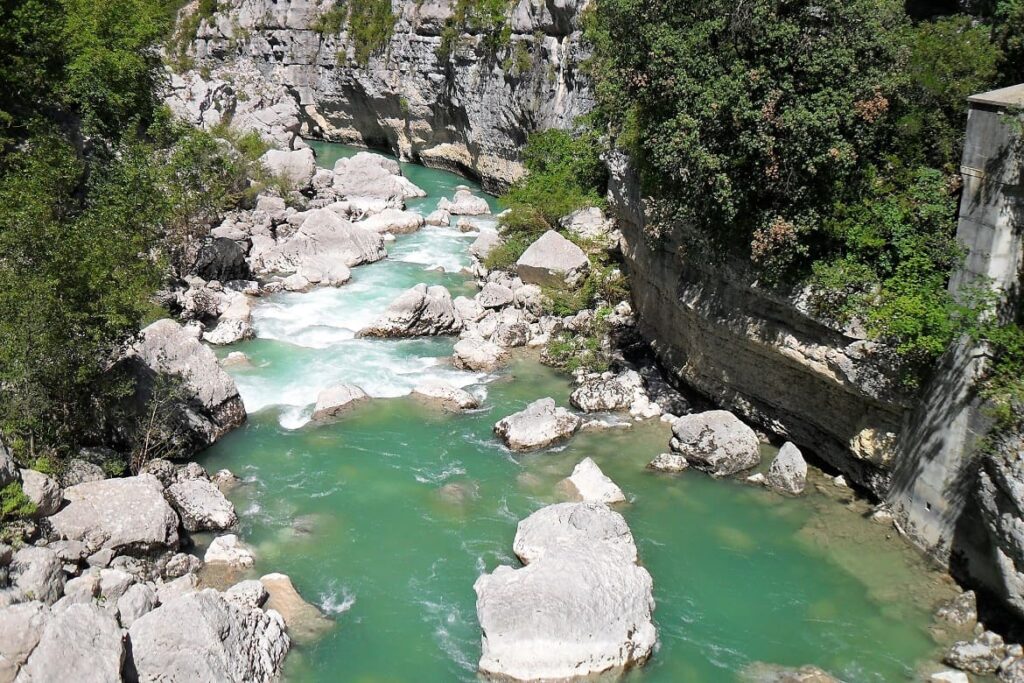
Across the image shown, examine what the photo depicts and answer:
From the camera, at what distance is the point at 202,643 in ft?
38.2

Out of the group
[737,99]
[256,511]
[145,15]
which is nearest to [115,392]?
[256,511]

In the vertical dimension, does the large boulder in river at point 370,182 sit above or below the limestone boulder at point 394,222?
above

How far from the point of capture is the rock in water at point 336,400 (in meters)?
20.2

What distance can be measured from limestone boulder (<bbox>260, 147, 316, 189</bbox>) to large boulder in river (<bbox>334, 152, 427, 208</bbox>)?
155 centimetres


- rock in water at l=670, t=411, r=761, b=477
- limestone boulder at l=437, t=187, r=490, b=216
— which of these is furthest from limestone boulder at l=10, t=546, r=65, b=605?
limestone boulder at l=437, t=187, r=490, b=216

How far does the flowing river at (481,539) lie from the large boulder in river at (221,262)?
663 cm

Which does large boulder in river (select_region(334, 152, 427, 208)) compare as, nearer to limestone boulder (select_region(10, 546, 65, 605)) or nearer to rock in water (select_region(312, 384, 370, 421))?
rock in water (select_region(312, 384, 370, 421))

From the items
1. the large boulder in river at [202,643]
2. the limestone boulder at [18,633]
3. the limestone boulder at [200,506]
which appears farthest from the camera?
the limestone boulder at [200,506]

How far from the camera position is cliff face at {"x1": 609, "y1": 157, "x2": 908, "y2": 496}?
16.3 m

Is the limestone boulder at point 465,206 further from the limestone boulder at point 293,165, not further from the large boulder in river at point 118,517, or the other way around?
the large boulder in river at point 118,517

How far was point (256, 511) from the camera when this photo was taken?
54.4 ft

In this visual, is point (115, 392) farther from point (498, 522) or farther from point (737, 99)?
point (737, 99)

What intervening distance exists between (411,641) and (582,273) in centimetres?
1488

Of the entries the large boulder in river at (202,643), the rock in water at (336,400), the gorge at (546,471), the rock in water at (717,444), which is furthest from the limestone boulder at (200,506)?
the rock in water at (717,444)
